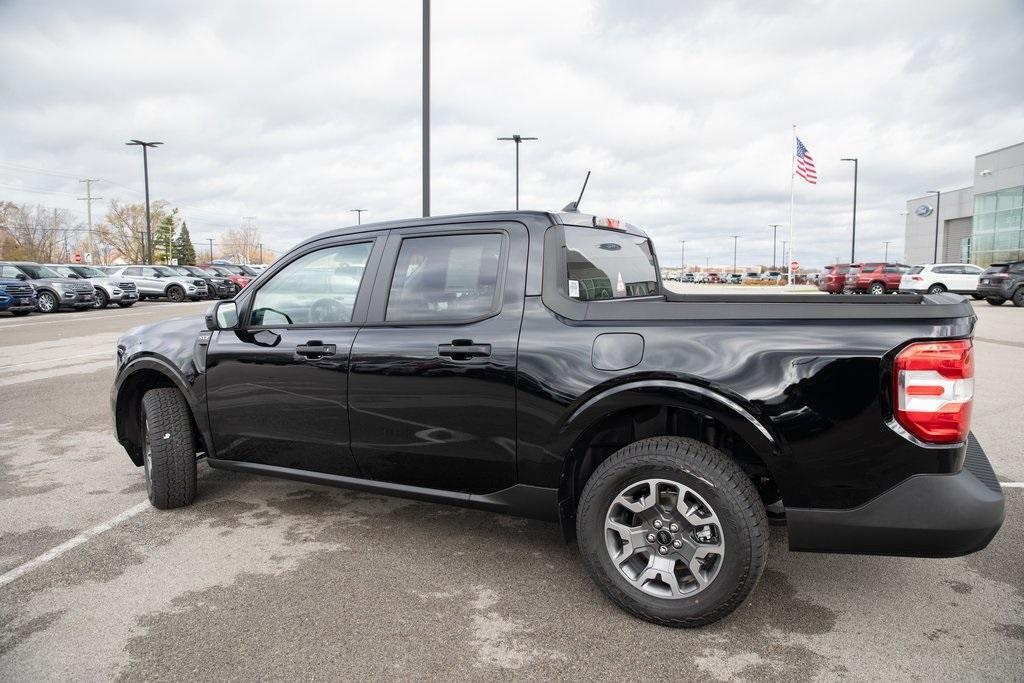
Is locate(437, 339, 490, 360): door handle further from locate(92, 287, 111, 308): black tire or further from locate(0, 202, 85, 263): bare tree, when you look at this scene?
locate(0, 202, 85, 263): bare tree

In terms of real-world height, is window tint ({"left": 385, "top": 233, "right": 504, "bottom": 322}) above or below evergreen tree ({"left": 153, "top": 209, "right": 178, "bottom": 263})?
below

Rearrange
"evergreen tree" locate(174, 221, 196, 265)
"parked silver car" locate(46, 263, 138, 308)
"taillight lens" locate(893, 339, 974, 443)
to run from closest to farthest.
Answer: "taillight lens" locate(893, 339, 974, 443) < "parked silver car" locate(46, 263, 138, 308) < "evergreen tree" locate(174, 221, 196, 265)

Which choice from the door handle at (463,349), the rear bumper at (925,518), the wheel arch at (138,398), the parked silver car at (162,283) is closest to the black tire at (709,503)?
the rear bumper at (925,518)

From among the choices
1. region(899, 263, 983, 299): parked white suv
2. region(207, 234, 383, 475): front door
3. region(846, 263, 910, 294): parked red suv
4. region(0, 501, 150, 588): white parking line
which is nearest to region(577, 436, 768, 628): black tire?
region(207, 234, 383, 475): front door

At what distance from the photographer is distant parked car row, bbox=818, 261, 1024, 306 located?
23.6 metres

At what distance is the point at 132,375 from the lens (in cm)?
436

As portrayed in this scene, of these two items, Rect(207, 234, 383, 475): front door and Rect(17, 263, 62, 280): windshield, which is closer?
Rect(207, 234, 383, 475): front door

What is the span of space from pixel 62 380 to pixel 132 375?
5.92 meters

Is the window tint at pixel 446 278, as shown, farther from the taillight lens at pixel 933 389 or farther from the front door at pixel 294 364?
the taillight lens at pixel 933 389

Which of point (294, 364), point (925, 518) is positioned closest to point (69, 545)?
point (294, 364)

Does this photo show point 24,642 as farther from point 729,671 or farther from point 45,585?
point 729,671

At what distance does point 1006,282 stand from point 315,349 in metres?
26.8

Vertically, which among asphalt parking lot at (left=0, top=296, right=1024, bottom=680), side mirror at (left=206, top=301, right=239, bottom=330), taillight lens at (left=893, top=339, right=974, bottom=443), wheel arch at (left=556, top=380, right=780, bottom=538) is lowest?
asphalt parking lot at (left=0, top=296, right=1024, bottom=680)

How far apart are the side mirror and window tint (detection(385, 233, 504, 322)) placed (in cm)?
105
